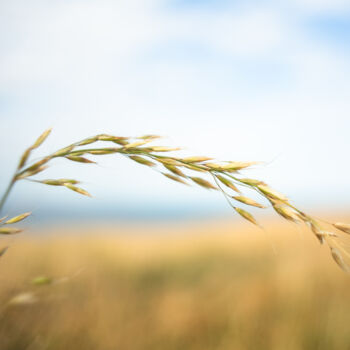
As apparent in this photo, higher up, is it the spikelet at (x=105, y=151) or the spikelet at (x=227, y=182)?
the spikelet at (x=105, y=151)

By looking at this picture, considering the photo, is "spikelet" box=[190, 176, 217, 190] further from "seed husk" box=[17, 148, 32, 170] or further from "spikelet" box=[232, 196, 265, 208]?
"seed husk" box=[17, 148, 32, 170]

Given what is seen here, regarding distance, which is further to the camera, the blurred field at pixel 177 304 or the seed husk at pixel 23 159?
the blurred field at pixel 177 304

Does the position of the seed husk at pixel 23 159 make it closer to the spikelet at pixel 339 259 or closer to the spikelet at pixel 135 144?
the spikelet at pixel 135 144

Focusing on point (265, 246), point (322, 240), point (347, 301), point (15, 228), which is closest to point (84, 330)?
point (15, 228)

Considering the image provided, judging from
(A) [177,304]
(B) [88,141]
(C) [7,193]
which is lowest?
(A) [177,304]

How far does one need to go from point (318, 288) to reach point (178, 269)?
0.89 metres

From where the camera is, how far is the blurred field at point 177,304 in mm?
Answer: 1384

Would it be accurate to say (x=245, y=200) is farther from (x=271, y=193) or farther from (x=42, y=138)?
(x=42, y=138)

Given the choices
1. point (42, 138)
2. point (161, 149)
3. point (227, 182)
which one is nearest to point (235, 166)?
point (227, 182)

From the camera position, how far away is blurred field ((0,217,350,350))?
1384 mm

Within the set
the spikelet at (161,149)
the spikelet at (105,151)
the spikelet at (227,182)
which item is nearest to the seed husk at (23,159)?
the spikelet at (105,151)

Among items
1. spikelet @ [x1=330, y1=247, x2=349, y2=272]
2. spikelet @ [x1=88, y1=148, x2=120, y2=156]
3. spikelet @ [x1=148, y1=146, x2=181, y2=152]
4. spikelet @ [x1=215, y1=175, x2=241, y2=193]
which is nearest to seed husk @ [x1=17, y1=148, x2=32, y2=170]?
spikelet @ [x1=88, y1=148, x2=120, y2=156]

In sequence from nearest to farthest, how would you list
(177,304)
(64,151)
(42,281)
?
(42,281) → (64,151) → (177,304)

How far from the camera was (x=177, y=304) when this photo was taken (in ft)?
6.54
